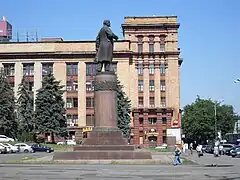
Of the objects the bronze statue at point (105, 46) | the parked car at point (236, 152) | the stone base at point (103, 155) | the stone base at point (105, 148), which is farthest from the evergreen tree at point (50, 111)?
the stone base at point (103, 155)

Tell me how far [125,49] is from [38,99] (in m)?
30.2

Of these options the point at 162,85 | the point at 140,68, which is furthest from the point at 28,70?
the point at 162,85

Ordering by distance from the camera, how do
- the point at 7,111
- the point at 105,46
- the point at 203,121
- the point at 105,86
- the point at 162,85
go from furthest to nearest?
the point at 203,121 < the point at 162,85 < the point at 7,111 < the point at 105,46 < the point at 105,86

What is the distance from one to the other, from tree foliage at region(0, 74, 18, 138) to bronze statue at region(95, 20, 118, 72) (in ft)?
143

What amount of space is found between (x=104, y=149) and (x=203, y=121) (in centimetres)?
9116

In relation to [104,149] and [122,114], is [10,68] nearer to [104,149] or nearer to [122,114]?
[122,114]

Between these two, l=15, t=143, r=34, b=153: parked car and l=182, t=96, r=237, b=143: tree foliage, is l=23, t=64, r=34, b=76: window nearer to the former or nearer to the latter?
l=182, t=96, r=237, b=143: tree foliage

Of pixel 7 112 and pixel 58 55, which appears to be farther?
pixel 58 55

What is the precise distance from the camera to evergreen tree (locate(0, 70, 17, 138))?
73944 mm

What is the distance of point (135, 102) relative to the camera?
10575cm

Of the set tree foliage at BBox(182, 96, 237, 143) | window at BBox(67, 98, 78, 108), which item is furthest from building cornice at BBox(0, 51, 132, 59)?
tree foliage at BBox(182, 96, 237, 143)

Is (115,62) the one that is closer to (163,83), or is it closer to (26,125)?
(163,83)

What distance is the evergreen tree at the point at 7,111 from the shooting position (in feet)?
243

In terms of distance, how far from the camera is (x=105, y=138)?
30.6 metres
